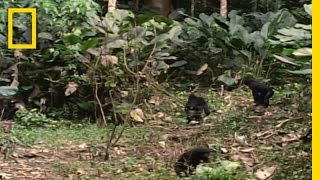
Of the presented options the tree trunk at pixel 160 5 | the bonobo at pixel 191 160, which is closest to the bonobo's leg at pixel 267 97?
the bonobo at pixel 191 160

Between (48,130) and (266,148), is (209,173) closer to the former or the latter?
(266,148)

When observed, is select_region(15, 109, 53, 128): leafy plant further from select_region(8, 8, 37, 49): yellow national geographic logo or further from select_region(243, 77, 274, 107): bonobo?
select_region(243, 77, 274, 107): bonobo

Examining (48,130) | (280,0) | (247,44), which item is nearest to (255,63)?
(247,44)

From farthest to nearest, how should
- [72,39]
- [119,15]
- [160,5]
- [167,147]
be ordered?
[160,5] < [119,15] < [72,39] < [167,147]

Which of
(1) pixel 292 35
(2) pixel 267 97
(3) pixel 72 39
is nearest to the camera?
(1) pixel 292 35

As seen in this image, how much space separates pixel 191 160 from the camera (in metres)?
4.10

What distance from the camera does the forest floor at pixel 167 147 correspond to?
13.1 feet

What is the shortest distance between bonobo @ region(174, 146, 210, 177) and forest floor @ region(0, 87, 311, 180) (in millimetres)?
75

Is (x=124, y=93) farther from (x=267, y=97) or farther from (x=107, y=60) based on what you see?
(x=267, y=97)

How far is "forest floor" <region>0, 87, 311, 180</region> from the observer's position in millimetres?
3998

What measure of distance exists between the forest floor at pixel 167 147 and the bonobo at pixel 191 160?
7 centimetres

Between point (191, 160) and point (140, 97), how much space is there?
8.66 feet

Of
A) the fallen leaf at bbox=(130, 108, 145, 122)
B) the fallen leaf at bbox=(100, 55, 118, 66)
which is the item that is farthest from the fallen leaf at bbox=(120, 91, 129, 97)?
the fallen leaf at bbox=(100, 55, 118, 66)

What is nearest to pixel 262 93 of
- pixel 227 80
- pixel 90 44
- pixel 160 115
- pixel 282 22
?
pixel 160 115
